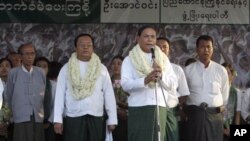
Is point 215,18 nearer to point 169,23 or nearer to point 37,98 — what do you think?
point 169,23

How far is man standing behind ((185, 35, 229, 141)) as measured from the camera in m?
6.73

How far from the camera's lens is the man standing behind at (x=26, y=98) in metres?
6.71

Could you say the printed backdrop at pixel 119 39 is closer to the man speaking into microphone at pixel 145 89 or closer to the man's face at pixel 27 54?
the man's face at pixel 27 54

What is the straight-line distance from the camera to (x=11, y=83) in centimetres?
678

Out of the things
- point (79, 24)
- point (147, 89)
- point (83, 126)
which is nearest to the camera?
point (147, 89)

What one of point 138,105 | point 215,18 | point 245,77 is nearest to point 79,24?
point 215,18

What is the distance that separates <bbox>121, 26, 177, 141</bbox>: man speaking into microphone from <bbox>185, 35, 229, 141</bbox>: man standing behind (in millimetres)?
844

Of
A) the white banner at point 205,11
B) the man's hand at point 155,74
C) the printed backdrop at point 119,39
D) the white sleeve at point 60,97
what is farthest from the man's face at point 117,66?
the man's hand at point 155,74

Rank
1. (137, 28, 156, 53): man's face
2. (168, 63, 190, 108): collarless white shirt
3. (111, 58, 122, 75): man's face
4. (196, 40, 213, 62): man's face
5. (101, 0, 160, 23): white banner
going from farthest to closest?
(101, 0, 160, 23): white banner, (111, 58, 122, 75): man's face, (196, 40, 213, 62): man's face, (168, 63, 190, 108): collarless white shirt, (137, 28, 156, 53): man's face

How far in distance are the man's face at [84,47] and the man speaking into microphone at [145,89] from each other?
54cm

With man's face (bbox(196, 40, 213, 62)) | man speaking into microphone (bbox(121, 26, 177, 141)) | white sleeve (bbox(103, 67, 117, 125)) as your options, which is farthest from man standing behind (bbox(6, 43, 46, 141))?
man's face (bbox(196, 40, 213, 62))

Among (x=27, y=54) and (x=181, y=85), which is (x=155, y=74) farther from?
(x=27, y=54)

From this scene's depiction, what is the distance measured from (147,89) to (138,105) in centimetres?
20

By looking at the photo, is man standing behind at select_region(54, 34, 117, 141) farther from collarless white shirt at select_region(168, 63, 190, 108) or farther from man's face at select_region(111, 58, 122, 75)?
man's face at select_region(111, 58, 122, 75)
